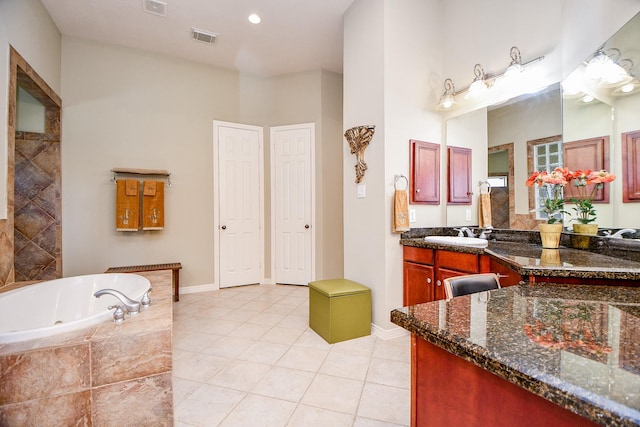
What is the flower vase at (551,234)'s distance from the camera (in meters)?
1.91

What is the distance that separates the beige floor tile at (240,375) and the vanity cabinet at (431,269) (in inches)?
52.4

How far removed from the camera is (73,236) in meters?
3.35

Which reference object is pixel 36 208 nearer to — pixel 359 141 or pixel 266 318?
pixel 266 318

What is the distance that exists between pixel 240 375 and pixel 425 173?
2289 mm

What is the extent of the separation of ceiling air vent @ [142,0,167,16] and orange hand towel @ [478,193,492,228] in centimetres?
364

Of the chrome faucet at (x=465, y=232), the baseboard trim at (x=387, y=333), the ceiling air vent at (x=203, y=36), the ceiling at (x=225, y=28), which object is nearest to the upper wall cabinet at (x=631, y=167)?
the chrome faucet at (x=465, y=232)

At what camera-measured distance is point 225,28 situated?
3.27 m

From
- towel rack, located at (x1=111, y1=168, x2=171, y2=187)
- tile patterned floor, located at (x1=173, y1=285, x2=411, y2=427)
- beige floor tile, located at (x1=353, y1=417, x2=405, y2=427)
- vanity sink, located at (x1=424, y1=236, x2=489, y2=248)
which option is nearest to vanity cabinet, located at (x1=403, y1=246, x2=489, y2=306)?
vanity sink, located at (x1=424, y1=236, x2=489, y2=248)

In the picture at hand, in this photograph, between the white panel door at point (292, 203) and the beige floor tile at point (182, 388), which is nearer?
the beige floor tile at point (182, 388)

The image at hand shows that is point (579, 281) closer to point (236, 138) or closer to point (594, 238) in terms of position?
point (594, 238)

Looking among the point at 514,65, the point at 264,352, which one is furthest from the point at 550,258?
the point at 264,352

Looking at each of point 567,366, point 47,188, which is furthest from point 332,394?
point 47,188

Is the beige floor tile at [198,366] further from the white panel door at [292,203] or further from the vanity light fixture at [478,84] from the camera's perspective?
the vanity light fixture at [478,84]

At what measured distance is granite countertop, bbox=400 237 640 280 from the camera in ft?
4.13
